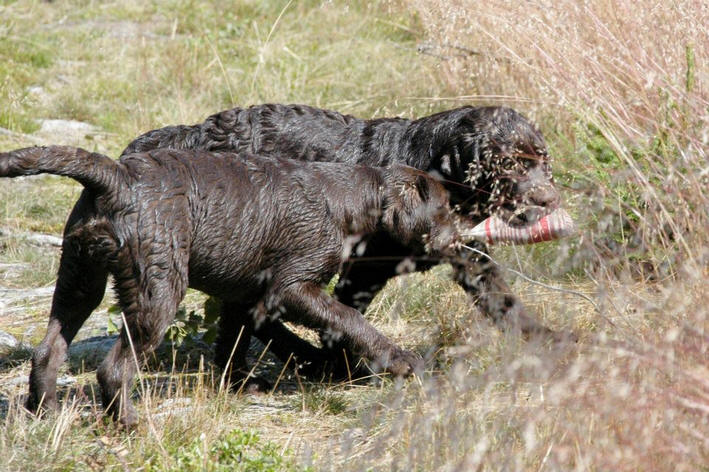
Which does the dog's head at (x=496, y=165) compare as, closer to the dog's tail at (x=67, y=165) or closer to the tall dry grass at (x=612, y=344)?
the tall dry grass at (x=612, y=344)

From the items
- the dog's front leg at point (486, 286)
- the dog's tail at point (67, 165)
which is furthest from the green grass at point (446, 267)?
the dog's tail at point (67, 165)

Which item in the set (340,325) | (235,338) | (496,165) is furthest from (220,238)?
(496,165)

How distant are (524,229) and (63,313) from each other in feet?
7.55

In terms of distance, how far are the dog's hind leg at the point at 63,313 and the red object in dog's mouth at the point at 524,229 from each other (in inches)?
72.4

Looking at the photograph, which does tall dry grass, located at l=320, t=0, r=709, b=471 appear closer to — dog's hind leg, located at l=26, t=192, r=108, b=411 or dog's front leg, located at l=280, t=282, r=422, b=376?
dog's front leg, located at l=280, t=282, r=422, b=376

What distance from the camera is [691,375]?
2879 millimetres

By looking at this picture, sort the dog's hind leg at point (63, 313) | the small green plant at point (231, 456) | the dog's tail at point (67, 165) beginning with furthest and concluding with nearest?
the dog's hind leg at point (63, 313), the dog's tail at point (67, 165), the small green plant at point (231, 456)

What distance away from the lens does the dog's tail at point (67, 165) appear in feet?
13.1

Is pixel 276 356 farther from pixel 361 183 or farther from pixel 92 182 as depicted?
pixel 92 182

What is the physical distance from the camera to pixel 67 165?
408cm

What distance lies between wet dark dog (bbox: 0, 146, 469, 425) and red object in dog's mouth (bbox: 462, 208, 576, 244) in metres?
0.15

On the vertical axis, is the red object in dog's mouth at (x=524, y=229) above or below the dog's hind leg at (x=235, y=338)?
above

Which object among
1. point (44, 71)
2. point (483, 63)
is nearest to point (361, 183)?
A: point (483, 63)

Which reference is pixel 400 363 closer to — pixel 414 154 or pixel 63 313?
pixel 414 154
